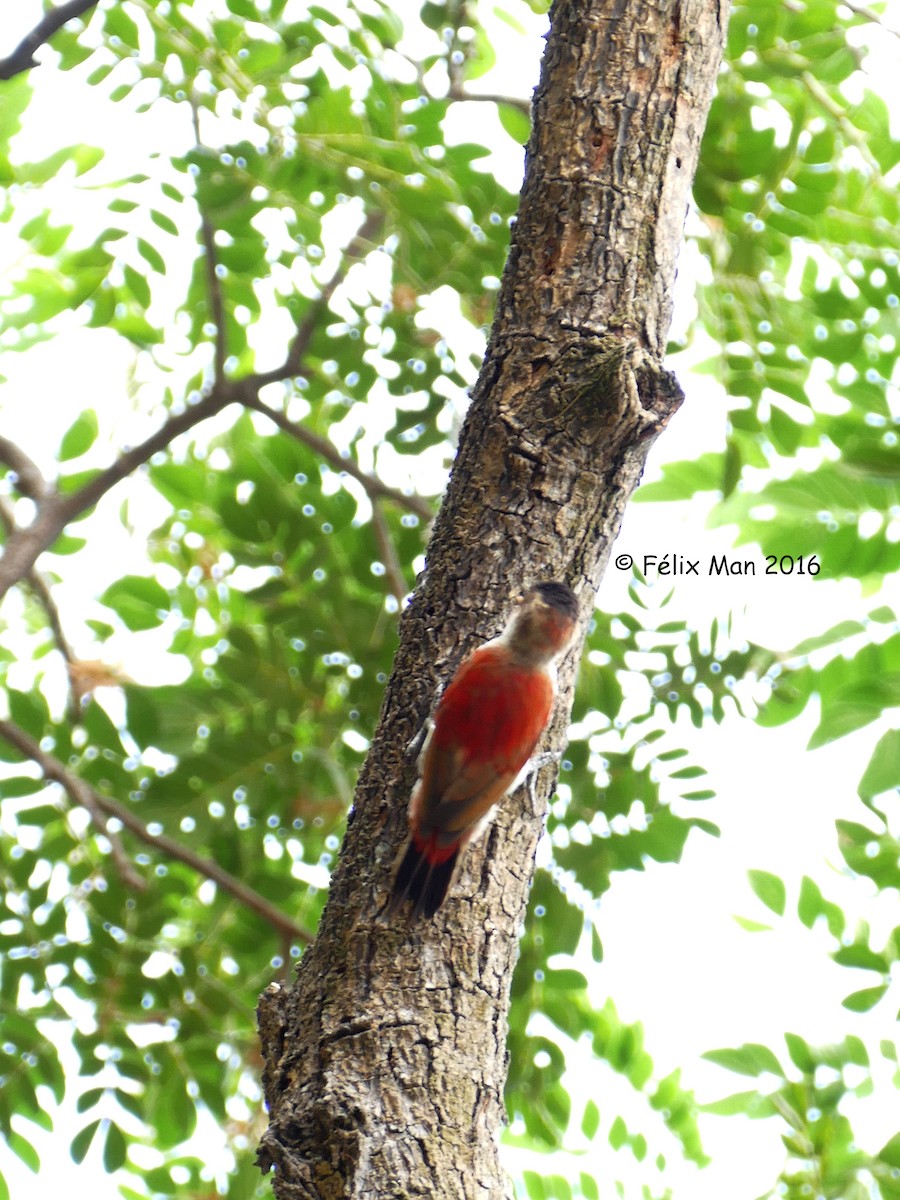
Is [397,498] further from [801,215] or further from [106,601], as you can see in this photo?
[801,215]

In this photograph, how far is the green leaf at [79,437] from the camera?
354 centimetres

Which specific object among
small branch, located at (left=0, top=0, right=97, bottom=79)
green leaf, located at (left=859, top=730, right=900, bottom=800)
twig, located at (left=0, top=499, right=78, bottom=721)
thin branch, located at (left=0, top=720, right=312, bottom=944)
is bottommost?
thin branch, located at (left=0, top=720, right=312, bottom=944)

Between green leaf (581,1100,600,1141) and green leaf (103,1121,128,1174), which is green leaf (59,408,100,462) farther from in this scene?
green leaf (581,1100,600,1141)

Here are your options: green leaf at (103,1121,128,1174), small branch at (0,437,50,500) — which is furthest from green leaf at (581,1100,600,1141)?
small branch at (0,437,50,500)

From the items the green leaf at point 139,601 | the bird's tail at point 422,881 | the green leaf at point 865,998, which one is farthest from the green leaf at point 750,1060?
the green leaf at point 139,601

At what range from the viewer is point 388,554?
3139 mm

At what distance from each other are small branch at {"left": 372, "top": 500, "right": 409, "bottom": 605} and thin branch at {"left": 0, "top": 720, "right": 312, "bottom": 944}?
0.84m

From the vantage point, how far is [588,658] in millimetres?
3039

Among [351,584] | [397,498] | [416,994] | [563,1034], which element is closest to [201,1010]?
[563,1034]

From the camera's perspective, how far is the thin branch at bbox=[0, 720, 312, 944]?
2865mm

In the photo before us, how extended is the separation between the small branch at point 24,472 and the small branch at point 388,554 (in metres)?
0.92

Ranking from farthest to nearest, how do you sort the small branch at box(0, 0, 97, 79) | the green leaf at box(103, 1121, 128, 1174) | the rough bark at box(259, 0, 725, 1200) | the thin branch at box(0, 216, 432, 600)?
the thin branch at box(0, 216, 432, 600)
the green leaf at box(103, 1121, 128, 1174)
the small branch at box(0, 0, 97, 79)
the rough bark at box(259, 0, 725, 1200)

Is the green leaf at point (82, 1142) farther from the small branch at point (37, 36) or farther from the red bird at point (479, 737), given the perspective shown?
the small branch at point (37, 36)

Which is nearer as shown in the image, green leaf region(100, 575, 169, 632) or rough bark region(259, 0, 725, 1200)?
rough bark region(259, 0, 725, 1200)
